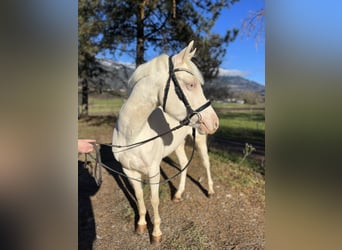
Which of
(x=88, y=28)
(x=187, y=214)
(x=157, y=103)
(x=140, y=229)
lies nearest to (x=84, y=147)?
(x=157, y=103)

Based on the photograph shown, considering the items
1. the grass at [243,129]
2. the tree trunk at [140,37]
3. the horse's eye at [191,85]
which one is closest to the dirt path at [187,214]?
the horse's eye at [191,85]

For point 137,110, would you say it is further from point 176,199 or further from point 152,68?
point 176,199

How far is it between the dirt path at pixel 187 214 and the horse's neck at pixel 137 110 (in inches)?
42.1

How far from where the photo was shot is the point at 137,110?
193 cm

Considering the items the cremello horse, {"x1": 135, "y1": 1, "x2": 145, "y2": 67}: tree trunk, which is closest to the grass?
{"x1": 135, "y1": 1, "x2": 145, "y2": 67}: tree trunk

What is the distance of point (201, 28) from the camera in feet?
20.1

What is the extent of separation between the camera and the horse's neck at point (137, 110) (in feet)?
6.16

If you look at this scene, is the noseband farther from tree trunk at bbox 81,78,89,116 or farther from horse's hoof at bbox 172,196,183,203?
tree trunk at bbox 81,78,89,116

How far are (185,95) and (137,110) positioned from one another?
39 centimetres

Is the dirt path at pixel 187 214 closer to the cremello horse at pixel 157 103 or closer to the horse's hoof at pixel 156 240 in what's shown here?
the horse's hoof at pixel 156 240
